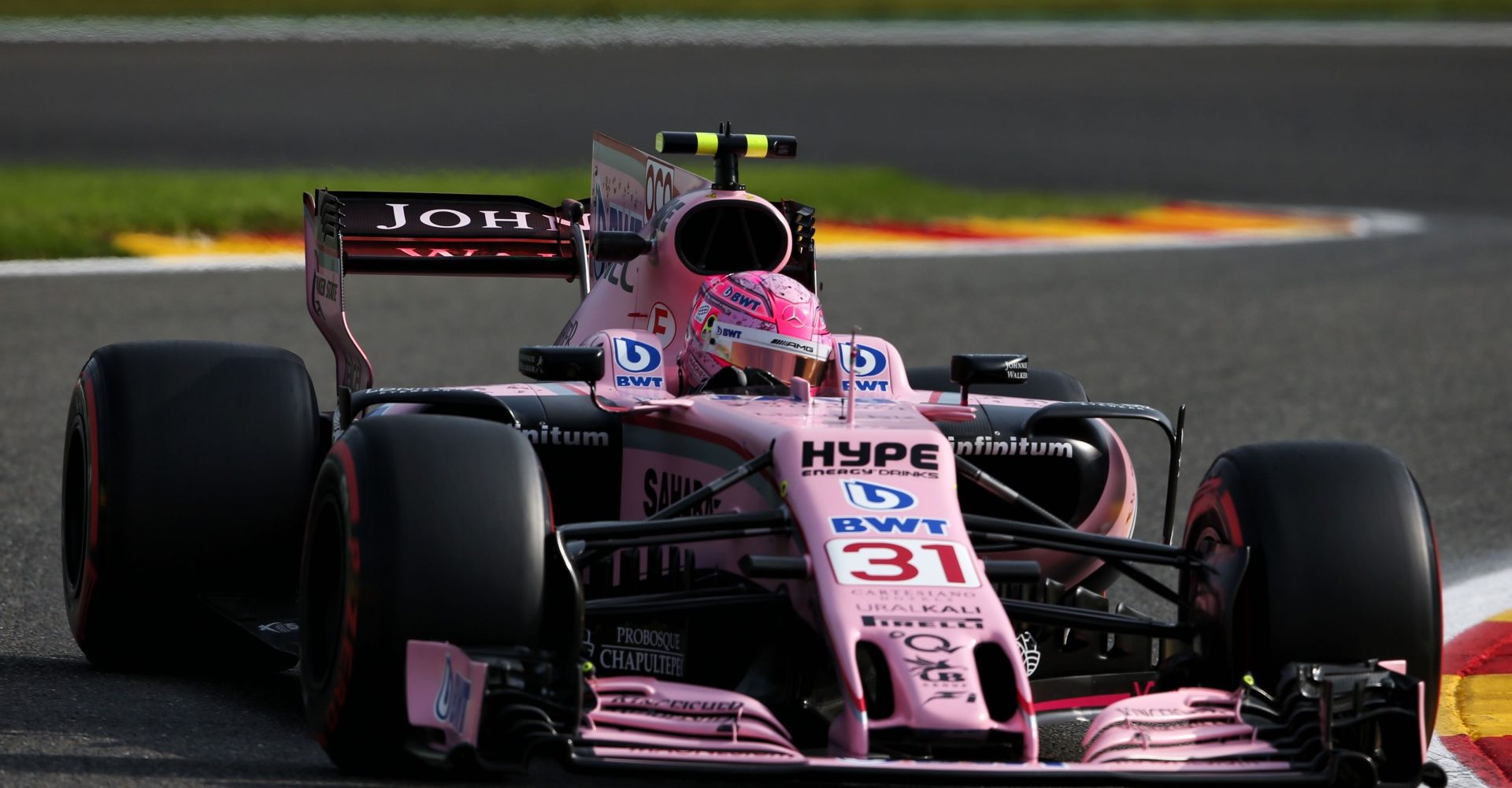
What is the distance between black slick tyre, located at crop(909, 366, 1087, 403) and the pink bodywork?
1251 millimetres

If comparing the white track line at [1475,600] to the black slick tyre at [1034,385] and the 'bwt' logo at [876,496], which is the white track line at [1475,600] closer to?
the black slick tyre at [1034,385]

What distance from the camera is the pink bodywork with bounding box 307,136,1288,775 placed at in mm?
4723

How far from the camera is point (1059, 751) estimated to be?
234 inches

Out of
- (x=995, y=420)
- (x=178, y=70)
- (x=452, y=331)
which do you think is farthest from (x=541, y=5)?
(x=995, y=420)

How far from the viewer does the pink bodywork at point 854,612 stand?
4.72m

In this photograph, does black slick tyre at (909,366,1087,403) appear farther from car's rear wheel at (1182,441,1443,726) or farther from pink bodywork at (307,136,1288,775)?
car's rear wheel at (1182,441,1443,726)

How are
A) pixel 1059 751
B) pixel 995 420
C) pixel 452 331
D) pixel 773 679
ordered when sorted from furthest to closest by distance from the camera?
pixel 452 331 < pixel 995 420 < pixel 1059 751 < pixel 773 679

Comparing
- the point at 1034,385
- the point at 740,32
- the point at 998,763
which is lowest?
the point at 998,763

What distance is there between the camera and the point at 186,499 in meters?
6.39

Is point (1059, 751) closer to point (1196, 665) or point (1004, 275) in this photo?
point (1196, 665)

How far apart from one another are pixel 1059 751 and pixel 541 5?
22716 millimetres

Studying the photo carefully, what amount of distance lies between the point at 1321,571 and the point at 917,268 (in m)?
12.1

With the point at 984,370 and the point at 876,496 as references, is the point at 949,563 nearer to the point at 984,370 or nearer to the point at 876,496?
the point at 876,496

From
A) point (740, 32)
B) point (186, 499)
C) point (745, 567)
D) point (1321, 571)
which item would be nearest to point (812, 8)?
point (740, 32)
